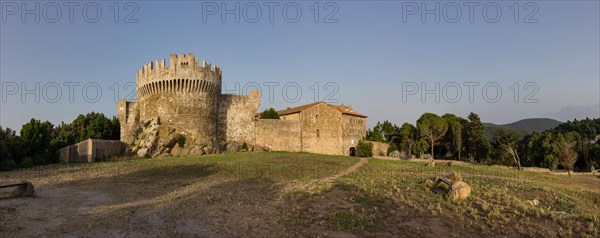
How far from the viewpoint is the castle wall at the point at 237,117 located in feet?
123

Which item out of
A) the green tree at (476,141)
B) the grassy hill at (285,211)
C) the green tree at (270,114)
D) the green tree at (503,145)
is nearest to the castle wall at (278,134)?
the green tree at (270,114)

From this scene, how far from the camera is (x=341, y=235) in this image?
8914mm

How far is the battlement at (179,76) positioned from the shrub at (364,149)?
21.0 metres

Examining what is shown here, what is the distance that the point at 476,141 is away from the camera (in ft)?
164

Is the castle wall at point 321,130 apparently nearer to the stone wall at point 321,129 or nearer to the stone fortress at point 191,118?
the stone wall at point 321,129

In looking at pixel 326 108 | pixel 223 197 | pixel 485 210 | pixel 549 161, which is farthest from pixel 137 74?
pixel 549 161

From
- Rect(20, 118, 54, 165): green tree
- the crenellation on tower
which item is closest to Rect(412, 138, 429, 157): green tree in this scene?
the crenellation on tower

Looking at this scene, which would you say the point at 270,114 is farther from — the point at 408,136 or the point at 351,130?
the point at 408,136

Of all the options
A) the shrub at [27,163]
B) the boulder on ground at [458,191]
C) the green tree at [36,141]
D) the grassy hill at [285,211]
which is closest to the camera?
the grassy hill at [285,211]

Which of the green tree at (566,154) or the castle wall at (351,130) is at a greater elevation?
the castle wall at (351,130)

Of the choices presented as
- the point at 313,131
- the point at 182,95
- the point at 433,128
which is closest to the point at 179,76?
the point at 182,95

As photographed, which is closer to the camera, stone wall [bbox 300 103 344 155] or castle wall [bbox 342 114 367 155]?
stone wall [bbox 300 103 344 155]

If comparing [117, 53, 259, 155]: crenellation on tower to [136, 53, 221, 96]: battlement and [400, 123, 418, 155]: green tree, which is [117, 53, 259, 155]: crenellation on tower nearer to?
[136, 53, 221, 96]: battlement

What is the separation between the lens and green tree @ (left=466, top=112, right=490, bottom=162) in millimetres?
49750
